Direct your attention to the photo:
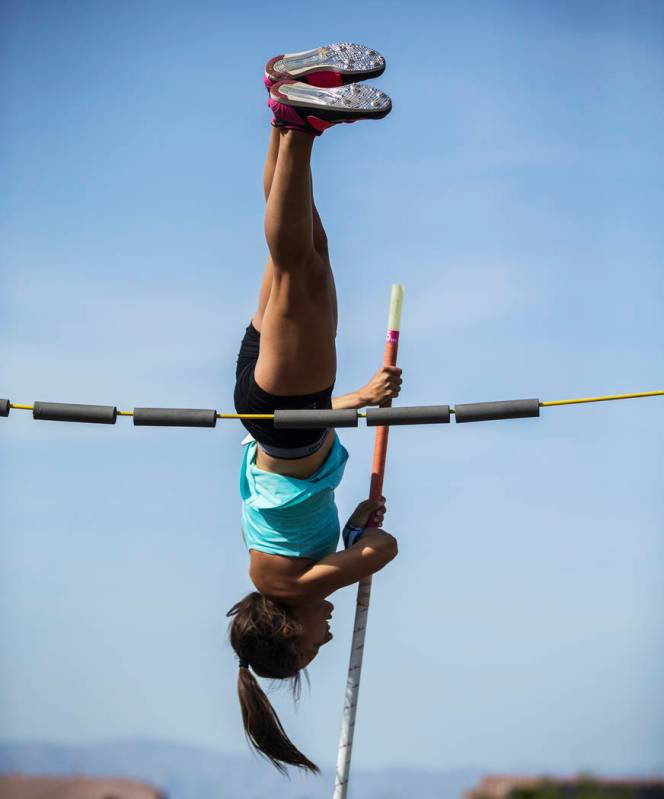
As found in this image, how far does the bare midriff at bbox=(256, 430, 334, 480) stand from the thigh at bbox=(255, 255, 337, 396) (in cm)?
44

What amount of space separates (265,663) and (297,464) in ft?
3.18

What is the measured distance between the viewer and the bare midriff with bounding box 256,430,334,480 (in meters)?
7.23

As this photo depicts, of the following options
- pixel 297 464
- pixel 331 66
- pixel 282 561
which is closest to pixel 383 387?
pixel 297 464

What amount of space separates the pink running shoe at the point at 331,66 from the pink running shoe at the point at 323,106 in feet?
0.22

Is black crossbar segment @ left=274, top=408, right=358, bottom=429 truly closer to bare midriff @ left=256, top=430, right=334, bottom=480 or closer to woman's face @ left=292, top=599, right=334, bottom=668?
bare midriff @ left=256, top=430, right=334, bottom=480

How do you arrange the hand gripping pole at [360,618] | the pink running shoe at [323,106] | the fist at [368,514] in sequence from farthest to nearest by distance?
the hand gripping pole at [360,618] < the fist at [368,514] < the pink running shoe at [323,106]

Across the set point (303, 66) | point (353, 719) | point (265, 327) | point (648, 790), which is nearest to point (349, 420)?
point (265, 327)

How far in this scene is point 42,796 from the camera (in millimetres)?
10320

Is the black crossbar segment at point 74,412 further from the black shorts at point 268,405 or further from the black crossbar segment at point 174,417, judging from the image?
the black shorts at point 268,405

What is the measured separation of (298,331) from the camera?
673 cm

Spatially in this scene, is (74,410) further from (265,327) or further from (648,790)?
(648,790)

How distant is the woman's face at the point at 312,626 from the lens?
7383 mm

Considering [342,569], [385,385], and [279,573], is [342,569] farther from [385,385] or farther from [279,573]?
[385,385]

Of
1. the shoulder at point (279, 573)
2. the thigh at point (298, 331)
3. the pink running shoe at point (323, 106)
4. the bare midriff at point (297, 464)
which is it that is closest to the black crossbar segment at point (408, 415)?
the thigh at point (298, 331)
